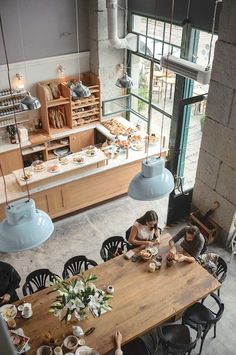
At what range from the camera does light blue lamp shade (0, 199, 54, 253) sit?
331 cm

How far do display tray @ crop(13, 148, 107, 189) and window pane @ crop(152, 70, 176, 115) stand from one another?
1976 millimetres

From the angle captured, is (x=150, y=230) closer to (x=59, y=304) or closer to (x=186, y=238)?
(x=186, y=238)

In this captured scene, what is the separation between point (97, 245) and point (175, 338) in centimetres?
275

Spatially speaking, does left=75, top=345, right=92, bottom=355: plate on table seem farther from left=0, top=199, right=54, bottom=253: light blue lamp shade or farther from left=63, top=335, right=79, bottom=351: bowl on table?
left=0, top=199, right=54, bottom=253: light blue lamp shade

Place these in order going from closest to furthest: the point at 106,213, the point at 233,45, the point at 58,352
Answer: the point at 58,352 → the point at 233,45 → the point at 106,213

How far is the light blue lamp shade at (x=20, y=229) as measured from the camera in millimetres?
3314

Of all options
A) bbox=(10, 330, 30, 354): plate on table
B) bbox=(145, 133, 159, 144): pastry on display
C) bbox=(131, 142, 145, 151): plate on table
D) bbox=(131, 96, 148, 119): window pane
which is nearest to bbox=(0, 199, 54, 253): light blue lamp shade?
bbox=(10, 330, 30, 354): plate on table

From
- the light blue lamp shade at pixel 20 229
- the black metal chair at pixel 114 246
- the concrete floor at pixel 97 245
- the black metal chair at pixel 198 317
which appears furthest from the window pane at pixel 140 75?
the light blue lamp shade at pixel 20 229

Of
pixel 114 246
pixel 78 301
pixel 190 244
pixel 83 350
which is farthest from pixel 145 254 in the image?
pixel 83 350

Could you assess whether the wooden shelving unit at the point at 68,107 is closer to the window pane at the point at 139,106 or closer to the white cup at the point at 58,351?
the window pane at the point at 139,106

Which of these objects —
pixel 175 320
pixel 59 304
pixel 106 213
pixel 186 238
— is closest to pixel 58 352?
pixel 59 304

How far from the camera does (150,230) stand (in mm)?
5629

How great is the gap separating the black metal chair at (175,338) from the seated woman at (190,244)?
952mm

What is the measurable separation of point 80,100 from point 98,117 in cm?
75
